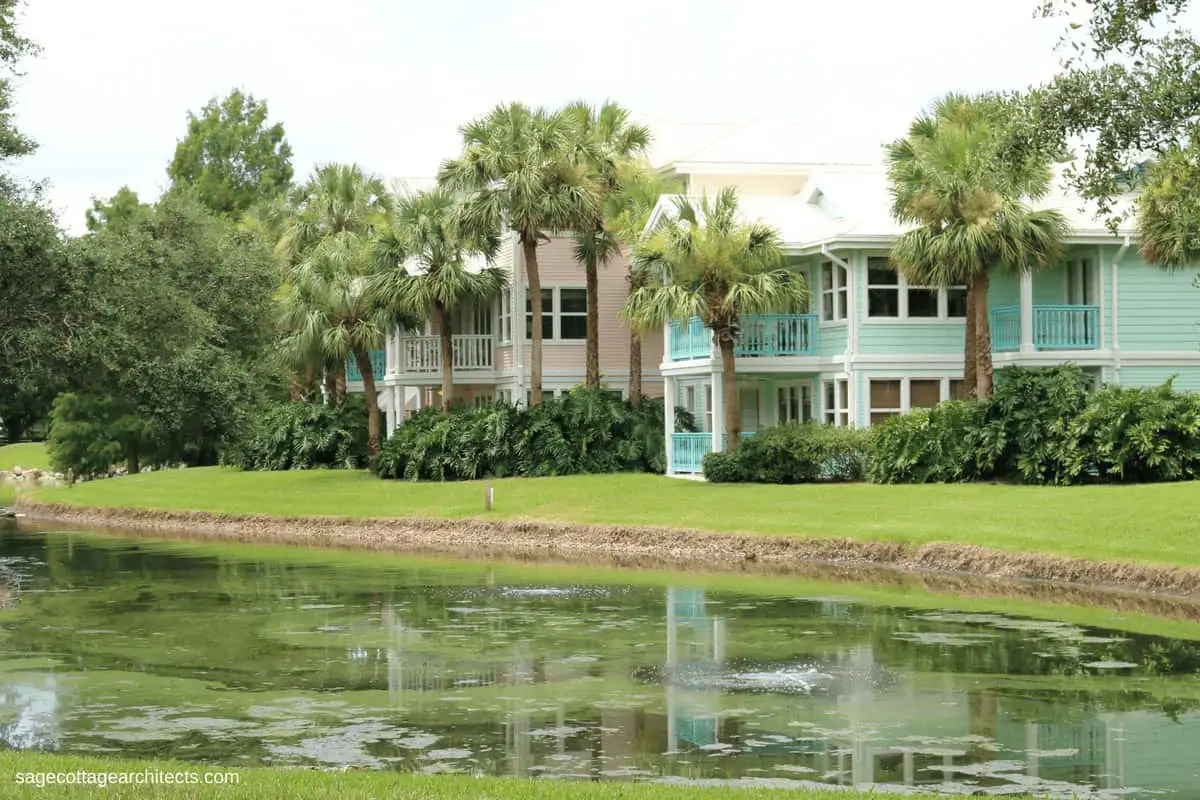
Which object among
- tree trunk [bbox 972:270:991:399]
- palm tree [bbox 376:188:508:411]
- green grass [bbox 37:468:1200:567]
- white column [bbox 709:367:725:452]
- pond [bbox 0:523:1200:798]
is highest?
palm tree [bbox 376:188:508:411]

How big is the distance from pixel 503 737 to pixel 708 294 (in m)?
26.2

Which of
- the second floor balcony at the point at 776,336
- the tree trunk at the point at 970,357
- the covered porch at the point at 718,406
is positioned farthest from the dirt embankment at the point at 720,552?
the tree trunk at the point at 970,357

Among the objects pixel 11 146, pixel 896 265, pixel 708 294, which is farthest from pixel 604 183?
pixel 11 146

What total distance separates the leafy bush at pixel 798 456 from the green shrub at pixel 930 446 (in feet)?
3.61

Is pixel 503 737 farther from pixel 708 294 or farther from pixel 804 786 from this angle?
pixel 708 294

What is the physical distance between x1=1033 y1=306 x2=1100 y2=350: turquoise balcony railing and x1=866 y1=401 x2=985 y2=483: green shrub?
461 centimetres

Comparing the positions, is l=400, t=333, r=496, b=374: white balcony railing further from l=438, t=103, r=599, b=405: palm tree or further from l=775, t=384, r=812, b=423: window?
l=775, t=384, r=812, b=423: window

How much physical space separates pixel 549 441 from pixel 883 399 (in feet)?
30.0

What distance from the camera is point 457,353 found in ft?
176

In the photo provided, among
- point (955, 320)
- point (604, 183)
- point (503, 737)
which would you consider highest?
point (604, 183)

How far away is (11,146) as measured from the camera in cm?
2911

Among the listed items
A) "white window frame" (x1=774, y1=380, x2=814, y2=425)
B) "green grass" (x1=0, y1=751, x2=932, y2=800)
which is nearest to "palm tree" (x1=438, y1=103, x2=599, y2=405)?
"white window frame" (x1=774, y1=380, x2=814, y2=425)

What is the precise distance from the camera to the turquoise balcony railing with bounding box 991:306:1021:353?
41438mm

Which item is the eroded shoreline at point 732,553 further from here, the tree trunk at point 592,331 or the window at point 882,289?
the window at point 882,289
